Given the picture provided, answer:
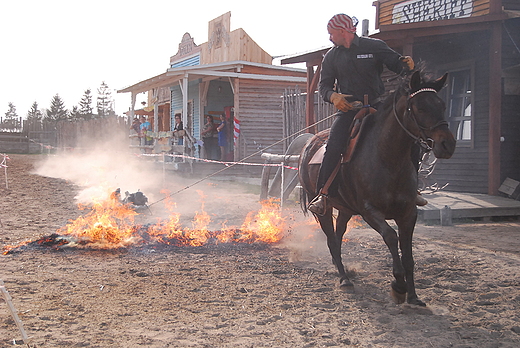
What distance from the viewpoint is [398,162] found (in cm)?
426

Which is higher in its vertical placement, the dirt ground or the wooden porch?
the wooden porch

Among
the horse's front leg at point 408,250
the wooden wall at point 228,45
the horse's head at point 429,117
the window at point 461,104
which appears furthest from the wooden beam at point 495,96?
the wooden wall at point 228,45

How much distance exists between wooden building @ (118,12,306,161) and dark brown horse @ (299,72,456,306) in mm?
13554

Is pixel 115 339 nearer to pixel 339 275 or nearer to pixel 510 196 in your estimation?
pixel 339 275

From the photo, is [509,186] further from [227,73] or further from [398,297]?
Result: [227,73]

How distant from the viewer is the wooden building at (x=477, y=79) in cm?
1008

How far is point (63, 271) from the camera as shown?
541 centimetres

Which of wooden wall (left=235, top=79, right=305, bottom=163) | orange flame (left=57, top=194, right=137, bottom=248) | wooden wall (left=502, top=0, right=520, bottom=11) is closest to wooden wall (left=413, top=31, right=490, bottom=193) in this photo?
wooden wall (left=502, top=0, right=520, bottom=11)

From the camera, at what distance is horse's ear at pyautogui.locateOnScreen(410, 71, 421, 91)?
400 cm

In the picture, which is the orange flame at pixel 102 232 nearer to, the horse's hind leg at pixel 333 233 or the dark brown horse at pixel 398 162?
the horse's hind leg at pixel 333 233

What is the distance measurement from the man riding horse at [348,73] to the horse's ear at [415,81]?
71 centimetres

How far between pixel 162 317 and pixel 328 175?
220 cm

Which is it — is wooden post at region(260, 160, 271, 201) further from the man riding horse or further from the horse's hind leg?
the man riding horse

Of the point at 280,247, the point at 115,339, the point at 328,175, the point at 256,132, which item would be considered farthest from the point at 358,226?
the point at 256,132
